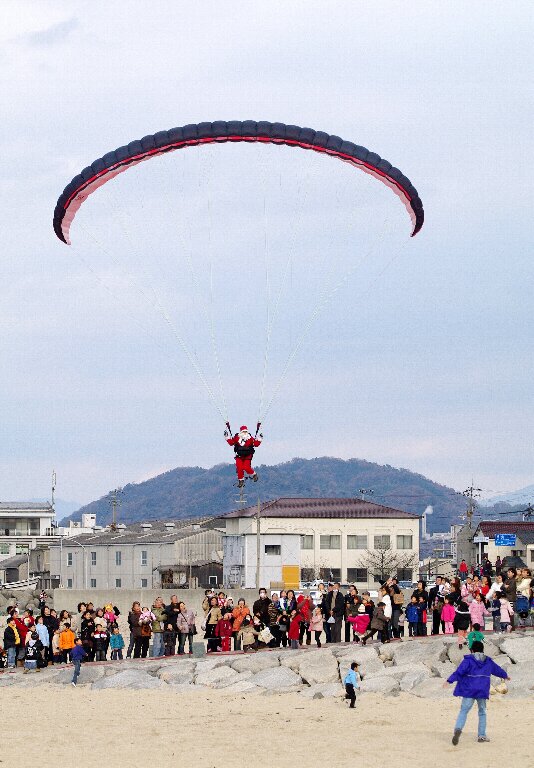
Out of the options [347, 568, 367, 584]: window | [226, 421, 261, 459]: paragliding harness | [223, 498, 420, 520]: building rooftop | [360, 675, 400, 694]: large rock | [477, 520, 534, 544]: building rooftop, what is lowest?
[347, 568, 367, 584]: window

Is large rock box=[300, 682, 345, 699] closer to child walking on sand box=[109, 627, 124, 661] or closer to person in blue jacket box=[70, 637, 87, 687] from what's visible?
person in blue jacket box=[70, 637, 87, 687]

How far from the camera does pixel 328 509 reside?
82938 millimetres

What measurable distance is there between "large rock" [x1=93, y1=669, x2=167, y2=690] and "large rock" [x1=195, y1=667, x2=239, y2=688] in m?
0.84

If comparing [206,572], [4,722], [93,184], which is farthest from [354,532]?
[4,722]

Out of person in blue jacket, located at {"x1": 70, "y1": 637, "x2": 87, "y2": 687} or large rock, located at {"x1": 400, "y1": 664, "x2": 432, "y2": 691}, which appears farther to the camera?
person in blue jacket, located at {"x1": 70, "y1": 637, "x2": 87, "y2": 687}

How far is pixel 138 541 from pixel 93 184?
50517 millimetres

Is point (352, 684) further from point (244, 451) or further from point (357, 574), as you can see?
point (357, 574)

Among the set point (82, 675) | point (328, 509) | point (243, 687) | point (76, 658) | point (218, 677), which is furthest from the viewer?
point (328, 509)

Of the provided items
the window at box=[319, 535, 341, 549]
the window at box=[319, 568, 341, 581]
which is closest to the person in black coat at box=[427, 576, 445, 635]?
the window at box=[319, 568, 341, 581]

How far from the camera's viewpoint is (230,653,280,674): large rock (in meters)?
26.8

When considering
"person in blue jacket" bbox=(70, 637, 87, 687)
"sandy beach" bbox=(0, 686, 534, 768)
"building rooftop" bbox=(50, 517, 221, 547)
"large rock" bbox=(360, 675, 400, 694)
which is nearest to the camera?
"sandy beach" bbox=(0, 686, 534, 768)

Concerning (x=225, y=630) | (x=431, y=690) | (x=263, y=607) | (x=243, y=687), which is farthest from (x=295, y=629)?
(x=431, y=690)

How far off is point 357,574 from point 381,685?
56835mm

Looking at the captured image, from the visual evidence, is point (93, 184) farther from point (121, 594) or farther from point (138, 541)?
point (138, 541)
